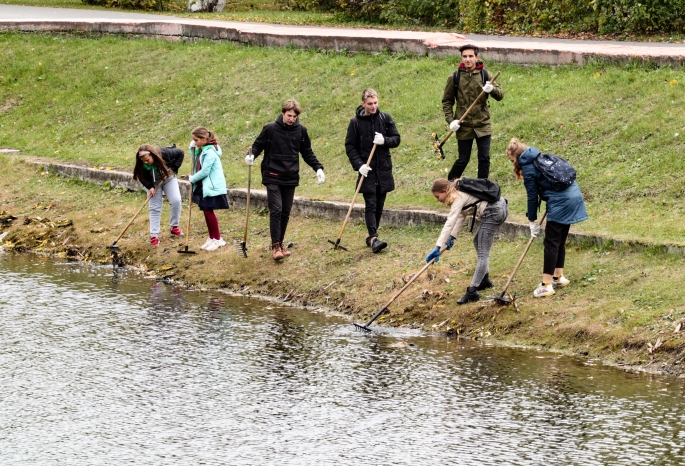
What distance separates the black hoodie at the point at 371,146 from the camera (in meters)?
12.5

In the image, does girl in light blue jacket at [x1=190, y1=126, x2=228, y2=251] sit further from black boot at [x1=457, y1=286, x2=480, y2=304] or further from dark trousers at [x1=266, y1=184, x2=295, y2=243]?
black boot at [x1=457, y1=286, x2=480, y2=304]

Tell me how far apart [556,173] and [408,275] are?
2.00 meters

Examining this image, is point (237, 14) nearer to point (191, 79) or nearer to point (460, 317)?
point (191, 79)

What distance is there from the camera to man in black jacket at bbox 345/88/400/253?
1249 cm

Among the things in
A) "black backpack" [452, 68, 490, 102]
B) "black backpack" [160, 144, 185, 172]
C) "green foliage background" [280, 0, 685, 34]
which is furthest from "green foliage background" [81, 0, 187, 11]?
"black backpack" [452, 68, 490, 102]

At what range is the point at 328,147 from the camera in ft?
54.2

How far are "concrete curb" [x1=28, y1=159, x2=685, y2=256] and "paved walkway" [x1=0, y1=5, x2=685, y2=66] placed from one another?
4595mm

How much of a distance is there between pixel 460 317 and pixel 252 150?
353 centimetres

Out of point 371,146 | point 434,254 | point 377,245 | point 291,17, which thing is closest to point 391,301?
point 434,254

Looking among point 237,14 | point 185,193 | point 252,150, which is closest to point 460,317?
point 252,150

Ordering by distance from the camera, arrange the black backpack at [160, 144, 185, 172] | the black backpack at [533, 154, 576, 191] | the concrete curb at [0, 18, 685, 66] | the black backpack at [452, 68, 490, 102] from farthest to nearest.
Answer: the concrete curb at [0, 18, 685, 66] → the black backpack at [160, 144, 185, 172] → the black backpack at [452, 68, 490, 102] → the black backpack at [533, 154, 576, 191]

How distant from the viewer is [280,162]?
41.9 feet

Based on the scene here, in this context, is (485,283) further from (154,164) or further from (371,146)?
(154,164)

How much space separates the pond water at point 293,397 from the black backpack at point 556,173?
1.74 m
